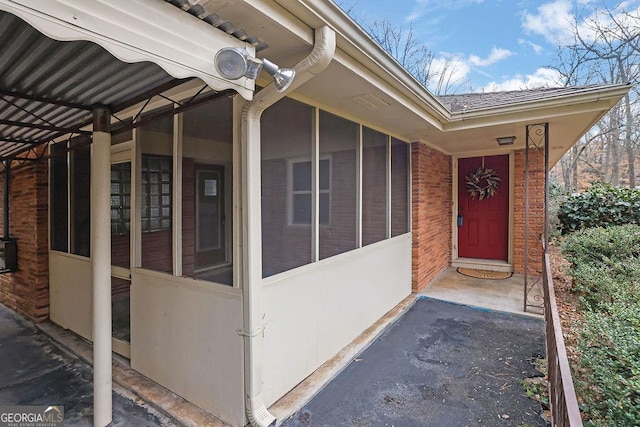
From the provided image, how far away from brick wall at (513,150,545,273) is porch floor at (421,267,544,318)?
0.53m

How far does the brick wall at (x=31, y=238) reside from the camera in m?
4.45

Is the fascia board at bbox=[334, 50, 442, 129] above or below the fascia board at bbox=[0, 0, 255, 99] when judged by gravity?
above

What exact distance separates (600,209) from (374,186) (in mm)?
6265

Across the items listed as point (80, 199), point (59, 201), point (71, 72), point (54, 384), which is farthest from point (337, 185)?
point (59, 201)

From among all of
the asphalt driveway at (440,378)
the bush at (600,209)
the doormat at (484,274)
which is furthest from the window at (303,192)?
the bush at (600,209)

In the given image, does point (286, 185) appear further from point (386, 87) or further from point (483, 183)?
point (483, 183)

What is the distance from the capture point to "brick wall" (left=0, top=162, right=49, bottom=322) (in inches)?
175

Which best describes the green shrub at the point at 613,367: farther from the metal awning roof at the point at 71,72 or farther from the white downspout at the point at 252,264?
the metal awning roof at the point at 71,72

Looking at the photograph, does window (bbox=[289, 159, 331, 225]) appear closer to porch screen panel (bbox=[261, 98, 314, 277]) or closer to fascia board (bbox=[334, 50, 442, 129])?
porch screen panel (bbox=[261, 98, 314, 277])

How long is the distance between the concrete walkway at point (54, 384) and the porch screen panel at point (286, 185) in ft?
5.19

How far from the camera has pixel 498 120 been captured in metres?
Result: 4.18

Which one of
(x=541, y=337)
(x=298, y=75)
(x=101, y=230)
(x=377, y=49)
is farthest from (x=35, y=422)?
(x=541, y=337)

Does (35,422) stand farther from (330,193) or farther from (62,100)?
(330,193)

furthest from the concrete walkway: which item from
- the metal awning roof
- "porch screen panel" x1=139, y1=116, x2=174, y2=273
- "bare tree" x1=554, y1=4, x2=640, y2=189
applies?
"bare tree" x1=554, y1=4, x2=640, y2=189
